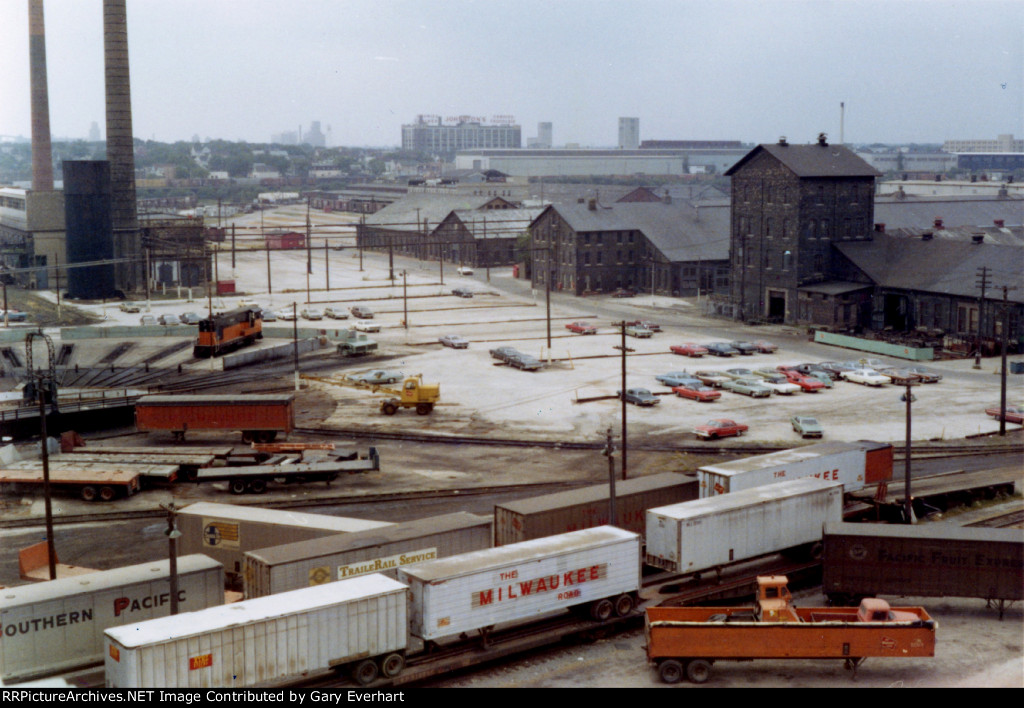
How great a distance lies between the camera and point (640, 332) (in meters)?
84.8

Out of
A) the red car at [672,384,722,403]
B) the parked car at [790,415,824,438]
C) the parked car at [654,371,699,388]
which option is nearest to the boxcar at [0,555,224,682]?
the parked car at [790,415,824,438]

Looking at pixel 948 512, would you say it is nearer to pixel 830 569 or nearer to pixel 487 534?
pixel 830 569

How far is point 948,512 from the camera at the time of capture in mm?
40625

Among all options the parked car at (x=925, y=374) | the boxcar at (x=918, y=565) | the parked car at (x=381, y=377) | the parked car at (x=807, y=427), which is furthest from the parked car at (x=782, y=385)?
the boxcar at (x=918, y=565)

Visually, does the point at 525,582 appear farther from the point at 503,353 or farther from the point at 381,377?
the point at 503,353

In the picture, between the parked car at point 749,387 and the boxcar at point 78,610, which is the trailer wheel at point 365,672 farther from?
the parked car at point 749,387

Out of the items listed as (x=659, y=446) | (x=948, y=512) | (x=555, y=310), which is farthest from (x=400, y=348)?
(x=948, y=512)

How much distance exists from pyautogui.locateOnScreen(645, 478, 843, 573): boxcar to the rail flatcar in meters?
49.7

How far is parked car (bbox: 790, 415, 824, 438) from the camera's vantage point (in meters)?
52.3

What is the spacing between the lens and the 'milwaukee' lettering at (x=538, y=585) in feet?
86.7

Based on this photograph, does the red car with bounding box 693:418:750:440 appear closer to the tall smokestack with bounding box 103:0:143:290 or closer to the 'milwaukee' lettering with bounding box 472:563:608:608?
the 'milwaukee' lettering with bounding box 472:563:608:608

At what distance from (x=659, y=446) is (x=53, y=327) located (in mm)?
58058

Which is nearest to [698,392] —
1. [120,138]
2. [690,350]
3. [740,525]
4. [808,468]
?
[690,350]

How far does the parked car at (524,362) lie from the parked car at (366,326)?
19191 mm
